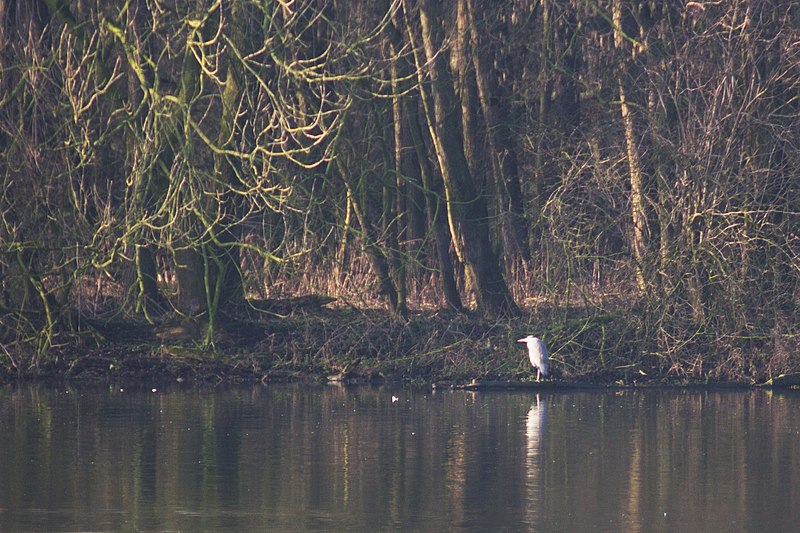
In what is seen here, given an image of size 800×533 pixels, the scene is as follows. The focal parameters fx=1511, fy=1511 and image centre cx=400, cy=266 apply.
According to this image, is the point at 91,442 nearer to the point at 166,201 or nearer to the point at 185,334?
the point at 166,201

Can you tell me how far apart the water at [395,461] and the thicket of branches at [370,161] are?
2339 millimetres

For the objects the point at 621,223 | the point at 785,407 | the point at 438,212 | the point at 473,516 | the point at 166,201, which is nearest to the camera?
the point at 473,516

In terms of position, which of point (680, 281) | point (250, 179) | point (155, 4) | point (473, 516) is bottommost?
point (473, 516)

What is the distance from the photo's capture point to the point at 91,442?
1487 cm

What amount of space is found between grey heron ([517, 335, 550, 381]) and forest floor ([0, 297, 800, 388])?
0.21 metres

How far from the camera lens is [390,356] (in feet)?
73.0

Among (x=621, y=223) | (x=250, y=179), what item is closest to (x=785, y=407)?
(x=621, y=223)

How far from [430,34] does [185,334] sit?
241 inches

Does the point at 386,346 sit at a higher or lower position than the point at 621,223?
lower

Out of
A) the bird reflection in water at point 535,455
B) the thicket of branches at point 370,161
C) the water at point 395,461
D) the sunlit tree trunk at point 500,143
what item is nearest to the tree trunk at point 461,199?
the thicket of branches at point 370,161

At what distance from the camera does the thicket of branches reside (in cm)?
2086

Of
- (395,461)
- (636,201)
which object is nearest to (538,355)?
(636,201)

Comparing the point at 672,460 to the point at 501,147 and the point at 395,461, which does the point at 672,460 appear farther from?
the point at 501,147

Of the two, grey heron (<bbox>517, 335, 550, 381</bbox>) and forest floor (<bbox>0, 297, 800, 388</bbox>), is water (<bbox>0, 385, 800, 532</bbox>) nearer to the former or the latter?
grey heron (<bbox>517, 335, 550, 381</bbox>)
